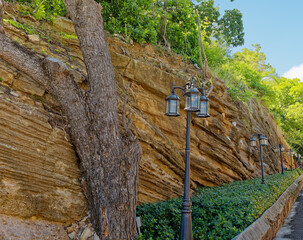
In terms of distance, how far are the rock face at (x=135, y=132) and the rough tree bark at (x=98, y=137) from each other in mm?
371

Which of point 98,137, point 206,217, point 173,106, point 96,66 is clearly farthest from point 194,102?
point 206,217

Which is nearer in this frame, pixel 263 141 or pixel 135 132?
pixel 135 132

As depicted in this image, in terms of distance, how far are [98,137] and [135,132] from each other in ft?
9.70

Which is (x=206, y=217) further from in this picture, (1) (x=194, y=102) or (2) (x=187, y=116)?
(1) (x=194, y=102)

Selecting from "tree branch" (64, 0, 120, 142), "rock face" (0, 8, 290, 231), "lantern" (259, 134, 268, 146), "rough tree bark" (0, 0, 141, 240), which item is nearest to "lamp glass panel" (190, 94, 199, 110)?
"rough tree bark" (0, 0, 141, 240)

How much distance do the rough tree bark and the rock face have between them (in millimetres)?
371

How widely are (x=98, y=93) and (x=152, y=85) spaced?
5.02 metres

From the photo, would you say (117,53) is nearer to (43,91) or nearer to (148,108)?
(148,108)

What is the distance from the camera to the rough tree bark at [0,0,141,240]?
515 cm

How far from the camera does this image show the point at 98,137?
5391mm

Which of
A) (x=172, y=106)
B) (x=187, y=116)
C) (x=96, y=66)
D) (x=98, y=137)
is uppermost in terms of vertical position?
(x=96, y=66)

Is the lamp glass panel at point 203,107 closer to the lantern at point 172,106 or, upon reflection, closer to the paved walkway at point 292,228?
the lantern at point 172,106

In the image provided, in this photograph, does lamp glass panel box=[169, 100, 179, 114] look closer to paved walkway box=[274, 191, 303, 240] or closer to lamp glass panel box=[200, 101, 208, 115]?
lamp glass panel box=[200, 101, 208, 115]

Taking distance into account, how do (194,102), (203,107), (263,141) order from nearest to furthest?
(194,102) → (203,107) → (263,141)
